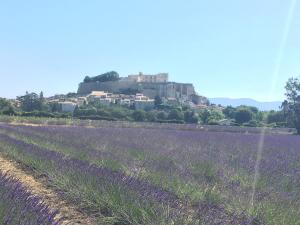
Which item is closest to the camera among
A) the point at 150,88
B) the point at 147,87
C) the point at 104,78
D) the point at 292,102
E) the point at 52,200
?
the point at 52,200

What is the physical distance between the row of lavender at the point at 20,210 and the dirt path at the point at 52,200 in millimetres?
251

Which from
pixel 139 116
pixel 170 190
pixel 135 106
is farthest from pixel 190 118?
pixel 170 190

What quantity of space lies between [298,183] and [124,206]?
3.19 meters

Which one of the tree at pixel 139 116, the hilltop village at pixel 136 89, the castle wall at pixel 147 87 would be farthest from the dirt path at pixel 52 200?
the castle wall at pixel 147 87

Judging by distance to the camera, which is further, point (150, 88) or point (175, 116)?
point (150, 88)

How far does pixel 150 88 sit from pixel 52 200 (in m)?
114

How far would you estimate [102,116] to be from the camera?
158ft

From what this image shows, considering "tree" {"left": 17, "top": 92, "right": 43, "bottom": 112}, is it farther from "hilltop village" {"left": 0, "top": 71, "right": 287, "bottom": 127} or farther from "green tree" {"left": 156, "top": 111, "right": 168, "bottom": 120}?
→ "green tree" {"left": 156, "top": 111, "right": 168, "bottom": 120}

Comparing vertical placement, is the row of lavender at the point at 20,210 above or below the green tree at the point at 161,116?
below

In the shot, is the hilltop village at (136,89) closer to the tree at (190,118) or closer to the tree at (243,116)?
the tree at (243,116)

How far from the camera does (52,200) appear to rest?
5727 millimetres

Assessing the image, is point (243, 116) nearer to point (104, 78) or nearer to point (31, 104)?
point (31, 104)

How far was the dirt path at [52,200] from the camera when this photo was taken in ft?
15.7

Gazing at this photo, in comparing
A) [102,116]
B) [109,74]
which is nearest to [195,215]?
[102,116]
